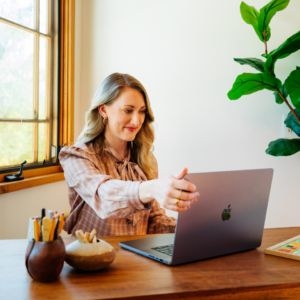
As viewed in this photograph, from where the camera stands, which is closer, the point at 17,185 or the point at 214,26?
the point at 17,185

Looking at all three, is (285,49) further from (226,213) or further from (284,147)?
(226,213)

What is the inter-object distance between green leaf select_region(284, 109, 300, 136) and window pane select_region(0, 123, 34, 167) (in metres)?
1.47

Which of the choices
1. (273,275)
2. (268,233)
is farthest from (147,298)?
(268,233)

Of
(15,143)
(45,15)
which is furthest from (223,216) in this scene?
(45,15)

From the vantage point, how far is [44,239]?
→ 1035 millimetres

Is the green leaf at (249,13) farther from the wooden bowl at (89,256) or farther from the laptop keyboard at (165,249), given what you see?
the wooden bowl at (89,256)

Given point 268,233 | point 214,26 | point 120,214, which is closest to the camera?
point 120,214

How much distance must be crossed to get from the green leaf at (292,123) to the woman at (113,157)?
0.82m

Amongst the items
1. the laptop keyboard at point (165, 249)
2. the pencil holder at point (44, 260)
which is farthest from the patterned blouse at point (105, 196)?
the pencil holder at point (44, 260)

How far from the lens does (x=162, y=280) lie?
1.05 m

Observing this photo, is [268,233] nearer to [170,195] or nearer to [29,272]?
[170,195]

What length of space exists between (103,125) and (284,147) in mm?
1023

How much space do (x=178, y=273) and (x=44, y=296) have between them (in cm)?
34

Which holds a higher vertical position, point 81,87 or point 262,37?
point 262,37
